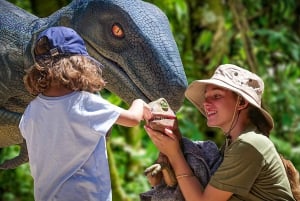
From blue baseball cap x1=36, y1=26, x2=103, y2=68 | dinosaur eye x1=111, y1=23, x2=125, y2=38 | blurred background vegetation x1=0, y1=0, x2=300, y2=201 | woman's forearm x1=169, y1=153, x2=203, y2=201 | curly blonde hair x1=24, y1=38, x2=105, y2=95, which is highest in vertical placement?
blue baseball cap x1=36, y1=26, x2=103, y2=68

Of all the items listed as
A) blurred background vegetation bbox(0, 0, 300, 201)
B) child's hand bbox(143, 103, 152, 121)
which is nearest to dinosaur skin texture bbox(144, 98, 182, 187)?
child's hand bbox(143, 103, 152, 121)

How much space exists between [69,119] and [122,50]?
0.39 meters

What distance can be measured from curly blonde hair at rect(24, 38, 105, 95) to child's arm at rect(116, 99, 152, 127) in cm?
10

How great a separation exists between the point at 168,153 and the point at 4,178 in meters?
3.37

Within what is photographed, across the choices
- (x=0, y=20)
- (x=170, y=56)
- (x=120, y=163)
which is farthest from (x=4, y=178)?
(x=170, y=56)

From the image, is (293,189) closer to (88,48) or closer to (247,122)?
(247,122)

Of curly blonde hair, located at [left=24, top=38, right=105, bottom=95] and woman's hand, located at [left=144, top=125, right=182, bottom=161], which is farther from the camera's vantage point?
woman's hand, located at [left=144, top=125, right=182, bottom=161]

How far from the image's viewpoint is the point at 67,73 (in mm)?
1814

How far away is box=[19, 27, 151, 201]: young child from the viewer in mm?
1827

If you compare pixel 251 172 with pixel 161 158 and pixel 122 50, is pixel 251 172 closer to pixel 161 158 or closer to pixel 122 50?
pixel 161 158

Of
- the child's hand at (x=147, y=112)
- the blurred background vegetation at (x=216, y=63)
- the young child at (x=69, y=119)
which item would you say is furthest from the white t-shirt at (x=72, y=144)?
the blurred background vegetation at (x=216, y=63)

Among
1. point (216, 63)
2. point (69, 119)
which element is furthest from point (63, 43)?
point (216, 63)

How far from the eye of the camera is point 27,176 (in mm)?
5188

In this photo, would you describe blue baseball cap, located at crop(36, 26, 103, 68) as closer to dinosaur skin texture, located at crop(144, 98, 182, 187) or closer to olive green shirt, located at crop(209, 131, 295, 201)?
dinosaur skin texture, located at crop(144, 98, 182, 187)
